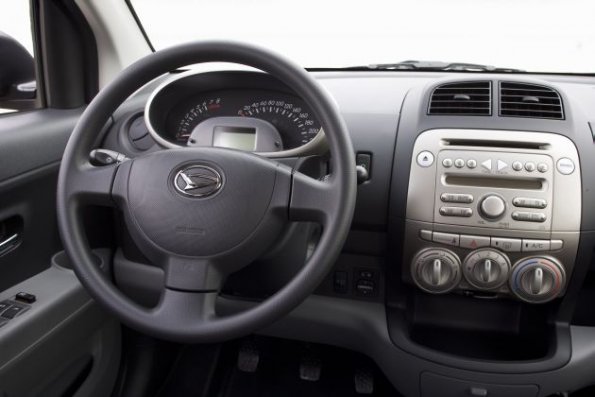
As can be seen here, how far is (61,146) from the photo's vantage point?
1.43 m

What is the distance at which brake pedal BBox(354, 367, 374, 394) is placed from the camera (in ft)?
5.82

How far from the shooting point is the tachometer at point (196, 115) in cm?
142

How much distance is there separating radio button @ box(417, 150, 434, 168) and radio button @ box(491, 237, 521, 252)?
23cm

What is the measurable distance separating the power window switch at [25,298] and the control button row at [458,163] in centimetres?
103

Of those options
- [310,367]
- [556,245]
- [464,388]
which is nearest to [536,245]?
[556,245]

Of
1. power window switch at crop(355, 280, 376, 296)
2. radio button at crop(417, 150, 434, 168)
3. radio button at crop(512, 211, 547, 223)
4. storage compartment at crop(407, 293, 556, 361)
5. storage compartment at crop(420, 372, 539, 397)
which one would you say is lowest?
storage compartment at crop(420, 372, 539, 397)

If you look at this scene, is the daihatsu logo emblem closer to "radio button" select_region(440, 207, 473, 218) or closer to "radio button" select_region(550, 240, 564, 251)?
"radio button" select_region(440, 207, 473, 218)

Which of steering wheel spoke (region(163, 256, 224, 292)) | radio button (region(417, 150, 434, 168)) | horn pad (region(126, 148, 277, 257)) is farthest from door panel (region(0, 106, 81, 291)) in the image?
radio button (region(417, 150, 434, 168))

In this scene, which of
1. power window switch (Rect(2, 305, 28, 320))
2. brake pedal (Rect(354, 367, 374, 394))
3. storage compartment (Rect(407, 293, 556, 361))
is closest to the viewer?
power window switch (Rect(2, 305, 28, 320))

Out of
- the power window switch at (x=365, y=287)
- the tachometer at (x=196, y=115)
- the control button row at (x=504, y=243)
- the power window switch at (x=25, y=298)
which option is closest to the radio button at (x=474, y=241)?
the control button row at (x=504, y=243)

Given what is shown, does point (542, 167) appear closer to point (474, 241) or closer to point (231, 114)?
point (474, 241)

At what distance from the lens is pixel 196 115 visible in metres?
1.43

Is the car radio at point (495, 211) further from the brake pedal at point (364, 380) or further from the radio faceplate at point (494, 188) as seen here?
the brake pedal at point (364, 380)

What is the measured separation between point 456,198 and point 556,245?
A: 10.0 inches
